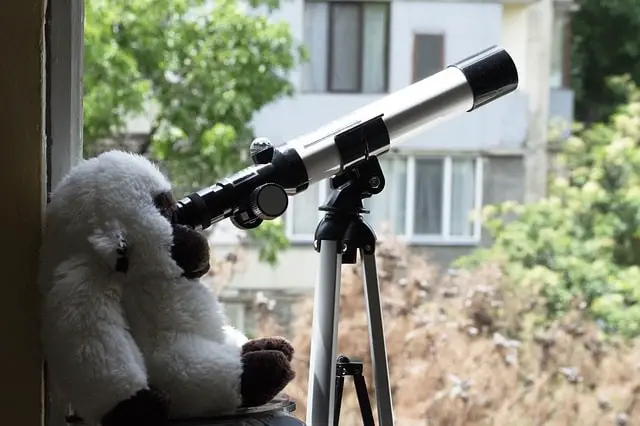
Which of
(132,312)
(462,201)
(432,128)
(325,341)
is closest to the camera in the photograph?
(132,312)

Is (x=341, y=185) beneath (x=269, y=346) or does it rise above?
above

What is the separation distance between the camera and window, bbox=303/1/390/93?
60.1 inches

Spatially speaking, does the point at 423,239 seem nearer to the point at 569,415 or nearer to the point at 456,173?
the point at 456,173

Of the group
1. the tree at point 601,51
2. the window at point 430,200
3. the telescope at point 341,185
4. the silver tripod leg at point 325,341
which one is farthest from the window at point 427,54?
the silver tripod leg at point 325,341

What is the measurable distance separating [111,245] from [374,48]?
0.78 metres

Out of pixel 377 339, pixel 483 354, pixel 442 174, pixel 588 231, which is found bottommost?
pixel 483 354

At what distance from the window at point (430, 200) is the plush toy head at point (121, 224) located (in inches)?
23.0

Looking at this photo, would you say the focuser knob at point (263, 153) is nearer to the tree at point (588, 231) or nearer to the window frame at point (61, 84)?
the window frame at point (61, 84)

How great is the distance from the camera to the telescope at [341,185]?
3.27 feet

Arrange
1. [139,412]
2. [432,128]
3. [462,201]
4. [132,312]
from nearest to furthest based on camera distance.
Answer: [139,412]
[132,312]
[432,128]
[462,201]

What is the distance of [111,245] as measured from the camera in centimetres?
92

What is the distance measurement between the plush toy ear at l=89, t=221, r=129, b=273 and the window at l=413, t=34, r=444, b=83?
76cm

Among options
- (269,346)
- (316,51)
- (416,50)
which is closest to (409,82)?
(416,50)

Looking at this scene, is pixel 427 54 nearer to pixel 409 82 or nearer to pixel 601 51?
pixel 409 82
